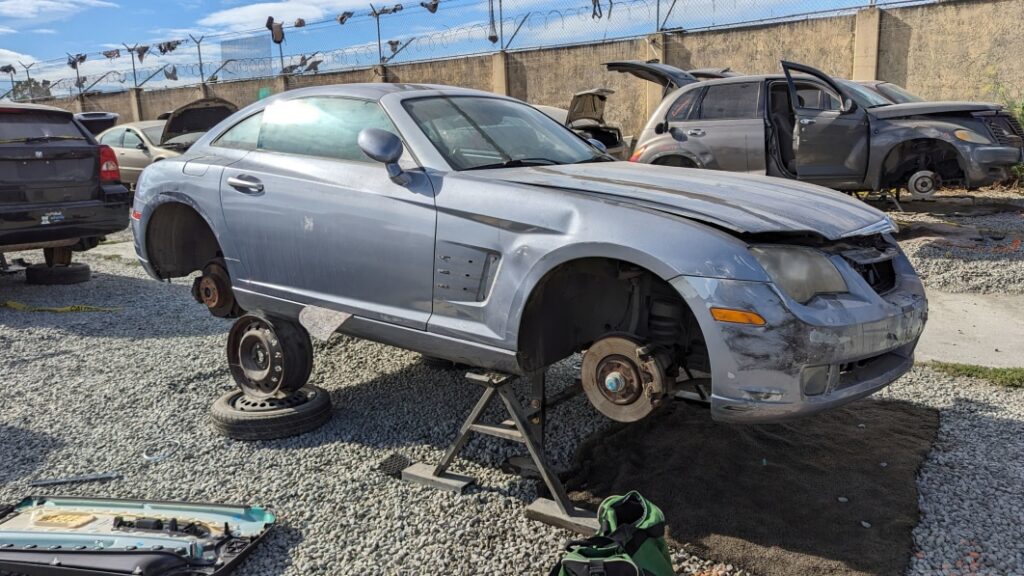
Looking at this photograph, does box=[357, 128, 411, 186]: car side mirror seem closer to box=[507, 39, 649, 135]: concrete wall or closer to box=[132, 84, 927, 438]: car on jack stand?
box=[132, 84, 927, 438]: car on jack stand

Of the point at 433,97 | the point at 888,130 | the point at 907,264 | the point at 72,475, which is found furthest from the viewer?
the point at 888,130

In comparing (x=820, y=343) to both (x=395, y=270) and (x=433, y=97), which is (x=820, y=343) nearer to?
(x=395, y=270)

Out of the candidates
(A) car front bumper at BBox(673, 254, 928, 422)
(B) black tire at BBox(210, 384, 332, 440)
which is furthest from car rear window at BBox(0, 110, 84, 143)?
(A) car front bumper at BBox(673, 254, 928, 422)

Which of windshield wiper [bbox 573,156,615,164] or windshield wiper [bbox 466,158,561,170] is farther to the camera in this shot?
windshield wiper [bbox 573,156,615,164]

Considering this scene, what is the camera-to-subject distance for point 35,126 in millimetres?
6938

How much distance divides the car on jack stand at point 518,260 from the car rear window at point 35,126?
3171mm

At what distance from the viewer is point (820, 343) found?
2.63m

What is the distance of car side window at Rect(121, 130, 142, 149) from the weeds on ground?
12.8 meters

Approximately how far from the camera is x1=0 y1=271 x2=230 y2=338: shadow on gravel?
620 cm

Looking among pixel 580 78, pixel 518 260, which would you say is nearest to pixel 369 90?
pixel 518 260

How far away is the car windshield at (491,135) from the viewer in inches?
142

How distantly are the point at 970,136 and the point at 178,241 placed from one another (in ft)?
26.2

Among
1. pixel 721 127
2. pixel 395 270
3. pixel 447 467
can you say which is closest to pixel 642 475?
pixel 447 467

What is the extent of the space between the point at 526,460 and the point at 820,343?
4.61 ft
